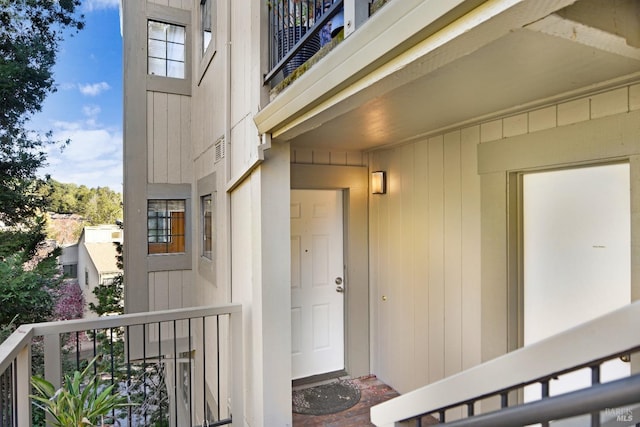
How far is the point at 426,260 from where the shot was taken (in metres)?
2.82

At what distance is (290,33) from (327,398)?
9.51 ft

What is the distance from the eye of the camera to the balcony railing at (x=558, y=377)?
0.53 metres

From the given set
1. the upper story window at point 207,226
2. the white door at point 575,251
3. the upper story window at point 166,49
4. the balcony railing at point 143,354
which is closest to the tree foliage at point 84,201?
the upper story window at point 166,49

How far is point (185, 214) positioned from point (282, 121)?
11.4ft

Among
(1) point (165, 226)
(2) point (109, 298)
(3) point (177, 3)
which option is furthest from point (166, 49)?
(2) point (109, 298)

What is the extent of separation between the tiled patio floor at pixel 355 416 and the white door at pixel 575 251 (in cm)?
129

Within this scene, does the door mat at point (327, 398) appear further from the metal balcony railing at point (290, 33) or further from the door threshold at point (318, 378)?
the metal balcony railing at point (290, 33)

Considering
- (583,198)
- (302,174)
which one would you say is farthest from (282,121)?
(583,198)

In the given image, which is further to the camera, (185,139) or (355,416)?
(185,139)

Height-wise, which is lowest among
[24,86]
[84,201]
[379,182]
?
[379,182]

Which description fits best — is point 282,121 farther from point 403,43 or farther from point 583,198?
point 583,198

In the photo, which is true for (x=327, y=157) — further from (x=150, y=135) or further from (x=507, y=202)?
(x=150, y=135)

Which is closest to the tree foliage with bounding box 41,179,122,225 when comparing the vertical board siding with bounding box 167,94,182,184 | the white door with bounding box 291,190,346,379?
the vertical board siding with bounding box 167,94,182,184

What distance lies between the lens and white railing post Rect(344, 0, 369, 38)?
1351 mm
